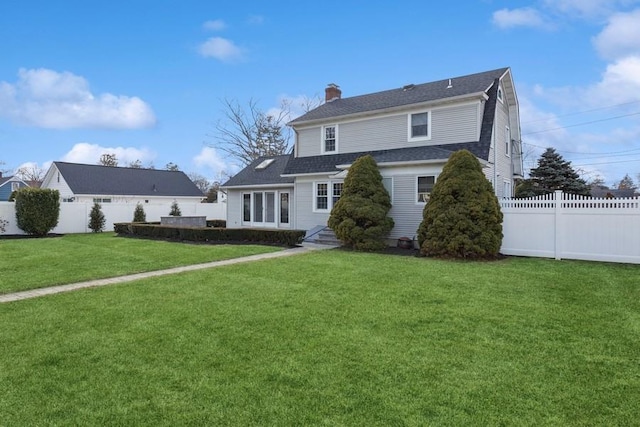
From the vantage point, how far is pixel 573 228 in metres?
11.2

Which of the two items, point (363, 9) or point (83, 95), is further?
point (83, 95)

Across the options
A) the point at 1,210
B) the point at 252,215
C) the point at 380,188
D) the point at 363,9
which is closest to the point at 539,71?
the point at 363,9

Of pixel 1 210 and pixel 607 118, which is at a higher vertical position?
pixel 607 118

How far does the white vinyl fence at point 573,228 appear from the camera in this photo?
10453mm

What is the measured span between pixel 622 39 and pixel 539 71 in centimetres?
323

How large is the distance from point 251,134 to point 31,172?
41.9 meters

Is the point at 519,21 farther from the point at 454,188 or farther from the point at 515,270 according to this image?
the point at 515,270

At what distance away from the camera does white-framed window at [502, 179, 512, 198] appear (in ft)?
55.7

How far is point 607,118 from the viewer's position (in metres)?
28.0

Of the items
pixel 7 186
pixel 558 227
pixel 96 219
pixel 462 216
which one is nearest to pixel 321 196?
pixel 462 216

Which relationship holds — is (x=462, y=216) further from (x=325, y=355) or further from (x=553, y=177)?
(x=553, y=177)

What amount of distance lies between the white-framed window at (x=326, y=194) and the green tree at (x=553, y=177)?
12.8 metres

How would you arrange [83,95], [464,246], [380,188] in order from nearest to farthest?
[464,246] → [380,188] → [83,95]

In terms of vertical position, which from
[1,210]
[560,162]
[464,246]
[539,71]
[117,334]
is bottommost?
[117,334]
